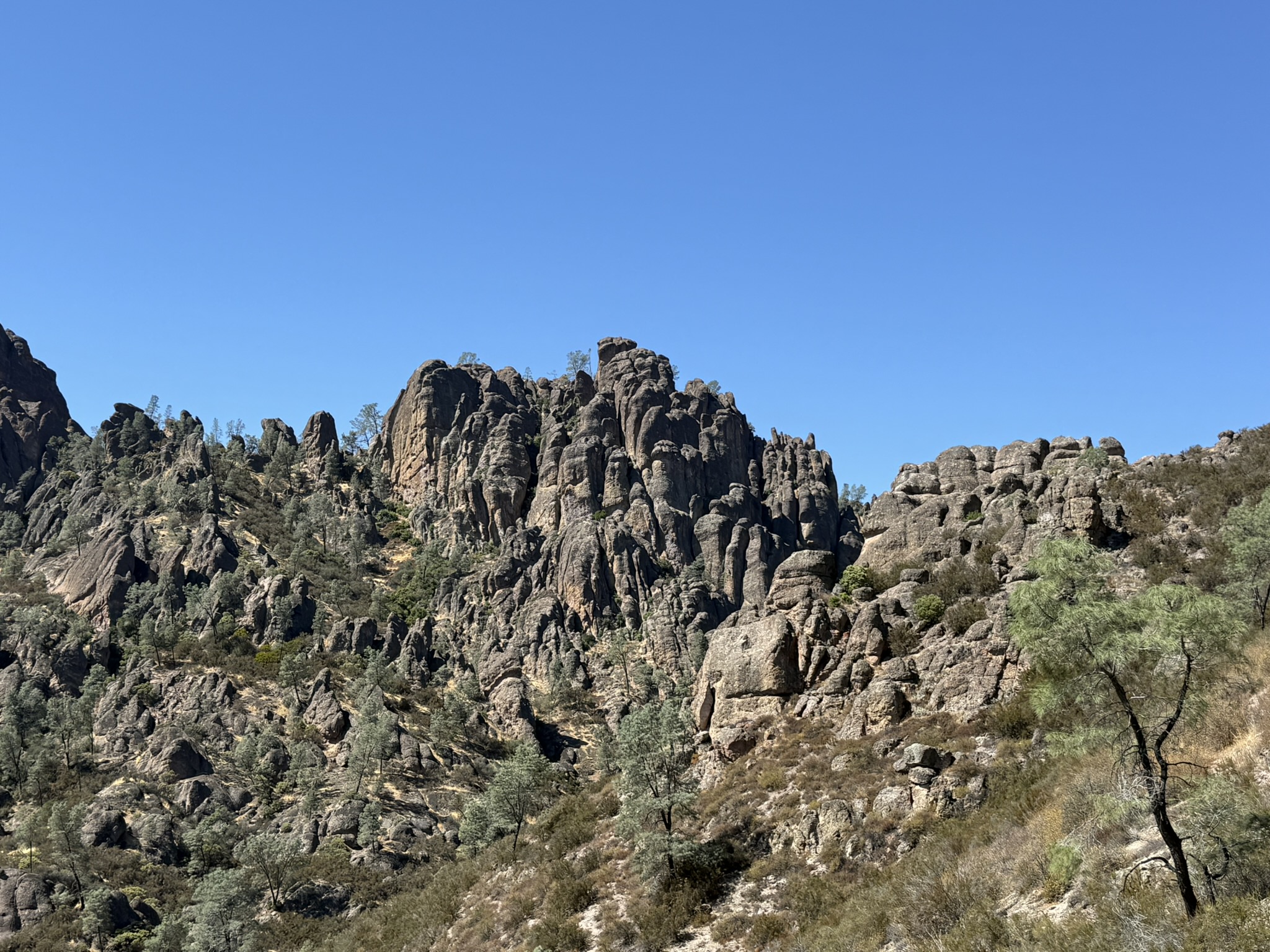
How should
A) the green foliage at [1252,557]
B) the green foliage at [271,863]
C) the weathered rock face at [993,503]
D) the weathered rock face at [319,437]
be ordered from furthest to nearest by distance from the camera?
the weathered rock face at [319,437] < the green foliage at [271,863] < the weathered rock face at [993,503] < the green foliage at [1252,557]

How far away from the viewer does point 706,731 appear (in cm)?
4144

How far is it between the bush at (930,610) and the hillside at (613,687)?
0.20 meters

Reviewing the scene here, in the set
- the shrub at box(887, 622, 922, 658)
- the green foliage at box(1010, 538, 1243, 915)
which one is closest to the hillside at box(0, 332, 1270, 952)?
the green foliage at box(1010, 538, 1243, 915)

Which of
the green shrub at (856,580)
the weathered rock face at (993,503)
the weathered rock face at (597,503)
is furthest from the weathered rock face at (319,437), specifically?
the green shrub at (856,580)

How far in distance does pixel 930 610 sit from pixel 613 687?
7200 centimetres

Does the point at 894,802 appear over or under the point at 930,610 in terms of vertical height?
under

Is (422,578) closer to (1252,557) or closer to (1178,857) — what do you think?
(1252,557)

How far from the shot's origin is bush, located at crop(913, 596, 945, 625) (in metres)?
40.2

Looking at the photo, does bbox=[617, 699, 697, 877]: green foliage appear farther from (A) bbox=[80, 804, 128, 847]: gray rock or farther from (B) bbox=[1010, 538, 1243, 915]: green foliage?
(A) bbox=[80, 804, 128, 847]: gray rock

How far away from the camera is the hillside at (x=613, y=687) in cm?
1805

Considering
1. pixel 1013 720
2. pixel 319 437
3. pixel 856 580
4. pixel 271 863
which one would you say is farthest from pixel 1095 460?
pixel 319 437

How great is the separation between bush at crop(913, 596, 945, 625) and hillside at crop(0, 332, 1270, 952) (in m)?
0.20

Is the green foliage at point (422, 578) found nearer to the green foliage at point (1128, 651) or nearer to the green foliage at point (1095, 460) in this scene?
the green foliage at point (1095, 460)

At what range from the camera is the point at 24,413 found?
170m
